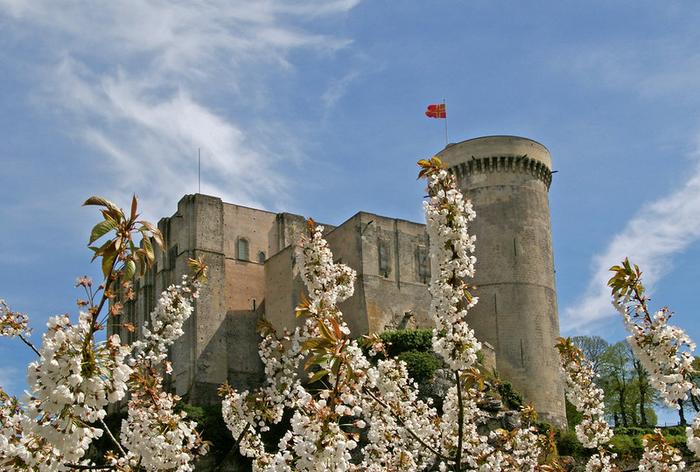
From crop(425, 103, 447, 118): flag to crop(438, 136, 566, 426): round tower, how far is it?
2.26 m

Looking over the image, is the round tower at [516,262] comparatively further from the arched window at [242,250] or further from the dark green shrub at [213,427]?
the arched window at [242,250]

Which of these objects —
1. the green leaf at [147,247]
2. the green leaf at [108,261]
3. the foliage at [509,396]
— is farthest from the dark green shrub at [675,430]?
the green leaf at [108,261]

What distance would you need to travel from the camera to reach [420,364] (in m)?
40.8

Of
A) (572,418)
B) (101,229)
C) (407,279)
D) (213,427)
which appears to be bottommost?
(101,229)

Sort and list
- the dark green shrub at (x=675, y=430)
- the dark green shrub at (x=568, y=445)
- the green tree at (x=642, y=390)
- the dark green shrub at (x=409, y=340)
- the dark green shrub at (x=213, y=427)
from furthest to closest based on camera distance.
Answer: the green tree at (x=642, y=390) → the dark green shrub at (x=675, y=430) → the dark green shrub at (x=213, y=427) → the dark green shrub at (x=409, y=340) → the dark green shrub at (x=568, y=445)

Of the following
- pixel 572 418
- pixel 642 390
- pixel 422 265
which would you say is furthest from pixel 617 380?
pixel 422 265

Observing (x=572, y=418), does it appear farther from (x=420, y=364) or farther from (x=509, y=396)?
(x=420, y=364)

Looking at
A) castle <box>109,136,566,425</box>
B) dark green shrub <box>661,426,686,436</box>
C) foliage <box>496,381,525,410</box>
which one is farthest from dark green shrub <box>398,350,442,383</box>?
dark green shrub <box>661,426,686,436</box>

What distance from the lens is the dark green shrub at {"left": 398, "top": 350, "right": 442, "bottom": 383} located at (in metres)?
40.4

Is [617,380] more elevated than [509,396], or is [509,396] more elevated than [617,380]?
[617,380]

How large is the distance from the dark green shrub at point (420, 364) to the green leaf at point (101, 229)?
110 ft

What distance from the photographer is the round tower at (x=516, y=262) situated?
44.7 meters

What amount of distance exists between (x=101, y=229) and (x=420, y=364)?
34.5 meters

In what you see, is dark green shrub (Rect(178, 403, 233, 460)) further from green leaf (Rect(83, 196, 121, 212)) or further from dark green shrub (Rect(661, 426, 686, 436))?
green leaf (Rect(83, 196, 121, 212))
